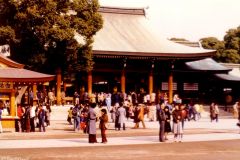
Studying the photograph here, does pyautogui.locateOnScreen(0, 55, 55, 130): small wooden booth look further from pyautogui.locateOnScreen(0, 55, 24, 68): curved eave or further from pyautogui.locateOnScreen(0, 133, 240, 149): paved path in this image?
pyautogui.locateOnScreen(0, 133, 240, 149): paved path

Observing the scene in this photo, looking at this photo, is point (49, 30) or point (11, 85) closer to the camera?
point (11, 85)

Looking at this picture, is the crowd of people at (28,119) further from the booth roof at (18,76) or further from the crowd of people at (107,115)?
the booth roof at (18,76)

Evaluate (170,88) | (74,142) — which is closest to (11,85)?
(74,142)

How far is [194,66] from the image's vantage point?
51.9 meters

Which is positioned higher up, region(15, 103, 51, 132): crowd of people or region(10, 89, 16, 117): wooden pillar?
region(10, 89, 16, 117): wooden pillar

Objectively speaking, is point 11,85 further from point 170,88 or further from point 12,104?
point 170,88

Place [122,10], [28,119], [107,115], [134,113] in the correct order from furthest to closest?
[122,10] < [134,113] < [28,119] < [107,115]

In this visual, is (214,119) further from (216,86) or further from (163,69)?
(216,86)


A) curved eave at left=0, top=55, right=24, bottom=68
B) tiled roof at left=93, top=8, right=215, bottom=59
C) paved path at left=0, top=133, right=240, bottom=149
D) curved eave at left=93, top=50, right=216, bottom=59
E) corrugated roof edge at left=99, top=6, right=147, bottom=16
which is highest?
corrugated roof edge at left=99, top=6, right=147, bottom=16

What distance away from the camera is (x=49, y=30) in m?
35.6

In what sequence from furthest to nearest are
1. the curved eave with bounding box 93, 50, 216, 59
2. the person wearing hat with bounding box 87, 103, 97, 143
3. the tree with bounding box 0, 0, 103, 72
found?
1. the curved eave with bounding box 93, 50, 216, 59
2. the tree with bounding box 0, 0, 103, 72
3. the person wearing hat with bounding box 87, 103, 97, 143

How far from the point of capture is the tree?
3572 cm

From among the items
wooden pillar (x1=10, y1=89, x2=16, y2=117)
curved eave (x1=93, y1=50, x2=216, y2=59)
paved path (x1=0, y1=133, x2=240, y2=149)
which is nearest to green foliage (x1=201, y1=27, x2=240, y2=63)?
curved eave (x1=93, y1=50, x2=216, y2=59)

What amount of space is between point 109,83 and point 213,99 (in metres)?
10.7
